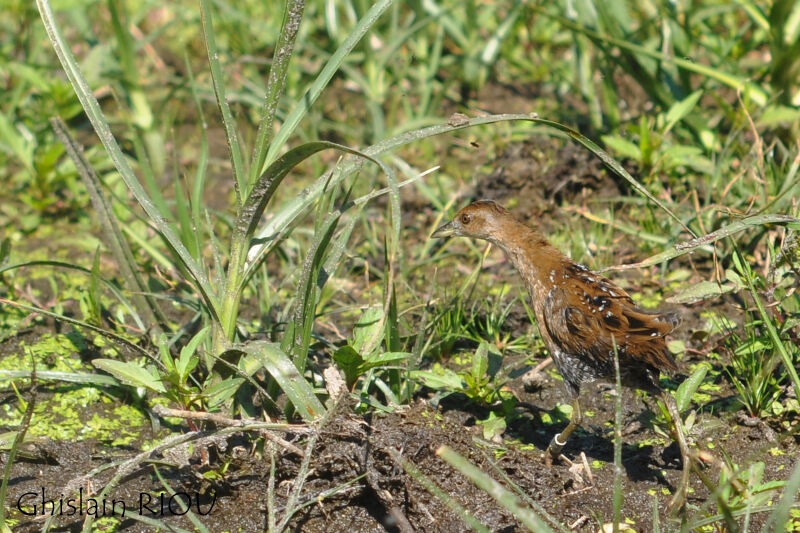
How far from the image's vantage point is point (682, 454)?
3.20 meters

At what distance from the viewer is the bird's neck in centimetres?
375

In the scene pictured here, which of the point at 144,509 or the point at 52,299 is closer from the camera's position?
the point at 144,509

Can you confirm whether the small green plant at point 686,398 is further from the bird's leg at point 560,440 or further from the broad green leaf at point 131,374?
the broad green leaf at point 131,374

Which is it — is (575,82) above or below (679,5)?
below

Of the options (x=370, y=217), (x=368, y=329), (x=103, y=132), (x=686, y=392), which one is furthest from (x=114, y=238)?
(x=686, y=392)

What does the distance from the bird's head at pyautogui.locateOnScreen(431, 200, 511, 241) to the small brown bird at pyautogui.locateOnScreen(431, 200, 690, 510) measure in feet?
0.55

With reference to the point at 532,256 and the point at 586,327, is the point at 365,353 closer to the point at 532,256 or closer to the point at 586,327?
the point at 586,327

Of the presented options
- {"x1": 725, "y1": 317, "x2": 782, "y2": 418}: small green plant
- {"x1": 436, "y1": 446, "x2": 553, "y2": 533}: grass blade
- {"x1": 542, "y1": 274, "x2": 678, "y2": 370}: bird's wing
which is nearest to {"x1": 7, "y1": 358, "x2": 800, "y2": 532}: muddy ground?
{"x1": 725, "y1": 317, "x2": 782, "y2": 418}: small green plant

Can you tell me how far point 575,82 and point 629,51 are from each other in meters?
0.91

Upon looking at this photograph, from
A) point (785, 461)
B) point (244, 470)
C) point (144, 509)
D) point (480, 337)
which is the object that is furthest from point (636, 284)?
point (144, 509)

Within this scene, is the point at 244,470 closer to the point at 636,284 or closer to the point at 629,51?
the point at 636,284

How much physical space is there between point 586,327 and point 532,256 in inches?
20.8

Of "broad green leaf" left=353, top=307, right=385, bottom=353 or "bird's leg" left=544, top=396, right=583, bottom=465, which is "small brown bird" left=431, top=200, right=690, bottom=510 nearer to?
"bird's leg" left=544, top=396, right=583, bottom=465

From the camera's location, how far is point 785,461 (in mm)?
3352
